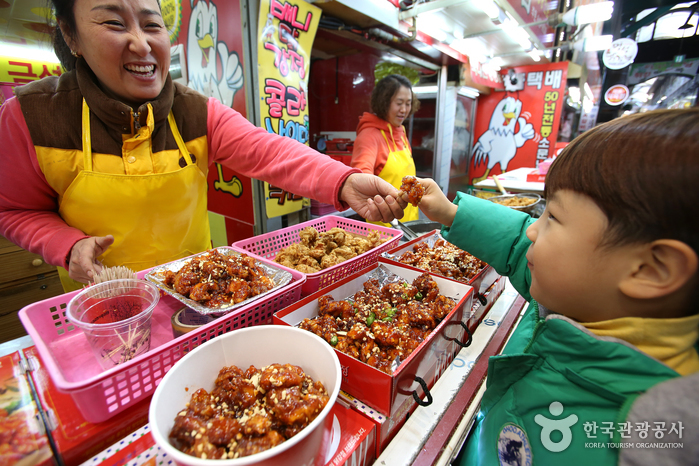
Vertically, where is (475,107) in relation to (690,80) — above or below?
below

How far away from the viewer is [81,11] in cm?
140

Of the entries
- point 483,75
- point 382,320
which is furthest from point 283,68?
point 483,75

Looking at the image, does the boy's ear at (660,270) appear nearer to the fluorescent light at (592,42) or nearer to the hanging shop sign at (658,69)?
the fluorescent light at (592,42)

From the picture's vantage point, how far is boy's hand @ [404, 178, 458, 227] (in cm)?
154

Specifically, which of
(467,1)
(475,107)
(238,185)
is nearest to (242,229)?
(238,185)

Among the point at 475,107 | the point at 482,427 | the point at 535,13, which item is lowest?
the point at 482,427

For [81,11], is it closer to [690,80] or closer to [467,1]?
[467,1]

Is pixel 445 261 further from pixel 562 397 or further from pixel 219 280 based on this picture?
pixel 219 280

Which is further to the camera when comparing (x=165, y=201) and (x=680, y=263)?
(x=165, y=201)

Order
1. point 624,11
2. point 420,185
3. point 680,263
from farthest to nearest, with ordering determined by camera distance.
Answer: point 624,11
point 420,185
point 680,263

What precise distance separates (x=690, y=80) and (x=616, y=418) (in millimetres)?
17950

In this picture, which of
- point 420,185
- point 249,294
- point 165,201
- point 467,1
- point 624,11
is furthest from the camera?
point 624,11

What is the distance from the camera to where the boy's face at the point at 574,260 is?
0.78 metres

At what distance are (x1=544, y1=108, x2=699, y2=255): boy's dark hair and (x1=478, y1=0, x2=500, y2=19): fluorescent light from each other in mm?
3766
